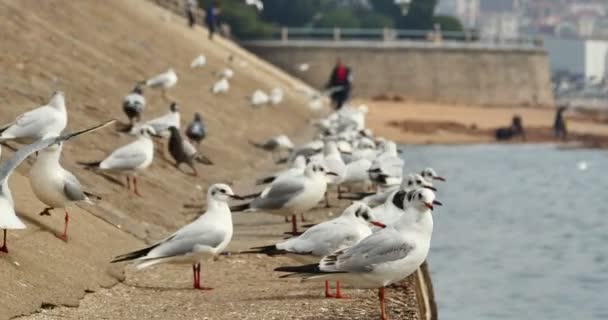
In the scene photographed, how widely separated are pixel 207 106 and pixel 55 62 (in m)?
Answer: 7.74

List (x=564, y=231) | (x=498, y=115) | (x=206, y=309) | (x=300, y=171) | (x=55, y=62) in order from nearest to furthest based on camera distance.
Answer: (x=206, y=309), (x=300, y=171), (x=55, y=62), (x=564, y=231), (x=498, y=115)

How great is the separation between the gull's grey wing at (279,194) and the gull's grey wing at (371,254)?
13.7 ft

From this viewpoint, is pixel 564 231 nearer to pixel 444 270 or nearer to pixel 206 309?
pixel 444 270

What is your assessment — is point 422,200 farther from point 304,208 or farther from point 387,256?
point 304,208

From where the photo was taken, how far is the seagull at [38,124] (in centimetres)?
1484

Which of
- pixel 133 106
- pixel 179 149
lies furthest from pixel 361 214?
pixel 133 106

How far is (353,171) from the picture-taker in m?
18.1

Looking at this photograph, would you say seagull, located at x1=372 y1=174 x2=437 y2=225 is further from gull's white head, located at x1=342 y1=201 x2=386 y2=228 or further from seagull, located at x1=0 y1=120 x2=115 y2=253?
seagull, located at x1=0 y1=120 x2=115 y2=253

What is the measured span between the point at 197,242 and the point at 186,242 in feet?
0.30

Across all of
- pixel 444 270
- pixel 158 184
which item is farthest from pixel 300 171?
pixel 444 270

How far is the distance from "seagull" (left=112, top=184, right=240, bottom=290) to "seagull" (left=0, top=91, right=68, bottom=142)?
106 inches

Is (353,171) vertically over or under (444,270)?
over

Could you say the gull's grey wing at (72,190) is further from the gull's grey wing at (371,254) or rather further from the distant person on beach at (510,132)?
the distant person on beach at (510,132)

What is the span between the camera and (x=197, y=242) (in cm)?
1219
